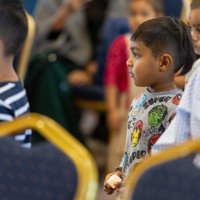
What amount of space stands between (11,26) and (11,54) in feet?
0.29

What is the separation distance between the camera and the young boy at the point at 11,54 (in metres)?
2.41

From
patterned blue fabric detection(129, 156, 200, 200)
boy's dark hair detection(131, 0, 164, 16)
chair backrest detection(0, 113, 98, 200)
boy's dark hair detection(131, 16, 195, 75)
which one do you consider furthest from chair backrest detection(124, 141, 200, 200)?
boy's dark hair detection(131, 0, 164, 16)

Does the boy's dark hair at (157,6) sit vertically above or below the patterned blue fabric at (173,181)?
below

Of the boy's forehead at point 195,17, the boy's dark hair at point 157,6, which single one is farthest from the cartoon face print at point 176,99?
the boy's dark hair at point 157,6

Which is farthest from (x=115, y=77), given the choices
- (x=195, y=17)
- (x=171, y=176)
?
(x=171, y=176)

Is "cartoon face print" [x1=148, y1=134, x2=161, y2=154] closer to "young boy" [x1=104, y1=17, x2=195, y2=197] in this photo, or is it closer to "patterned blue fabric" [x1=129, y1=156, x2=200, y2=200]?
"young boy" [x1=104, y1=17, x2=195, y2=197]

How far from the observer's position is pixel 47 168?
5.91 ft

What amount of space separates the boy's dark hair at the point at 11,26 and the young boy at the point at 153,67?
456 millimetres

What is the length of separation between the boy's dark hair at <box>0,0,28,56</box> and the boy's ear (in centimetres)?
54

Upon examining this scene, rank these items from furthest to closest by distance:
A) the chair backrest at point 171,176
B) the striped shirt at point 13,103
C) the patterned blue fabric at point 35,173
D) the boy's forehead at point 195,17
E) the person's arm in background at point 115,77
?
the person's arm in background at point 115,77, the striped shirt at point 13,103, the boy's forehead at point 195,17, the patterned blue fabric at point 35,173, the chair backrest at point 171,176

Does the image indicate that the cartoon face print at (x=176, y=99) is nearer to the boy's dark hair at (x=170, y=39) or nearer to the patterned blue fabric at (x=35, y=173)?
→ the boy's dark hair at (x=170, y=39)

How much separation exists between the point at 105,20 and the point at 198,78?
2.48 m

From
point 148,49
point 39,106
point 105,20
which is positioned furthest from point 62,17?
point 148,49

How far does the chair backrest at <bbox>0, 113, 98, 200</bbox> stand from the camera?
5.79ft
